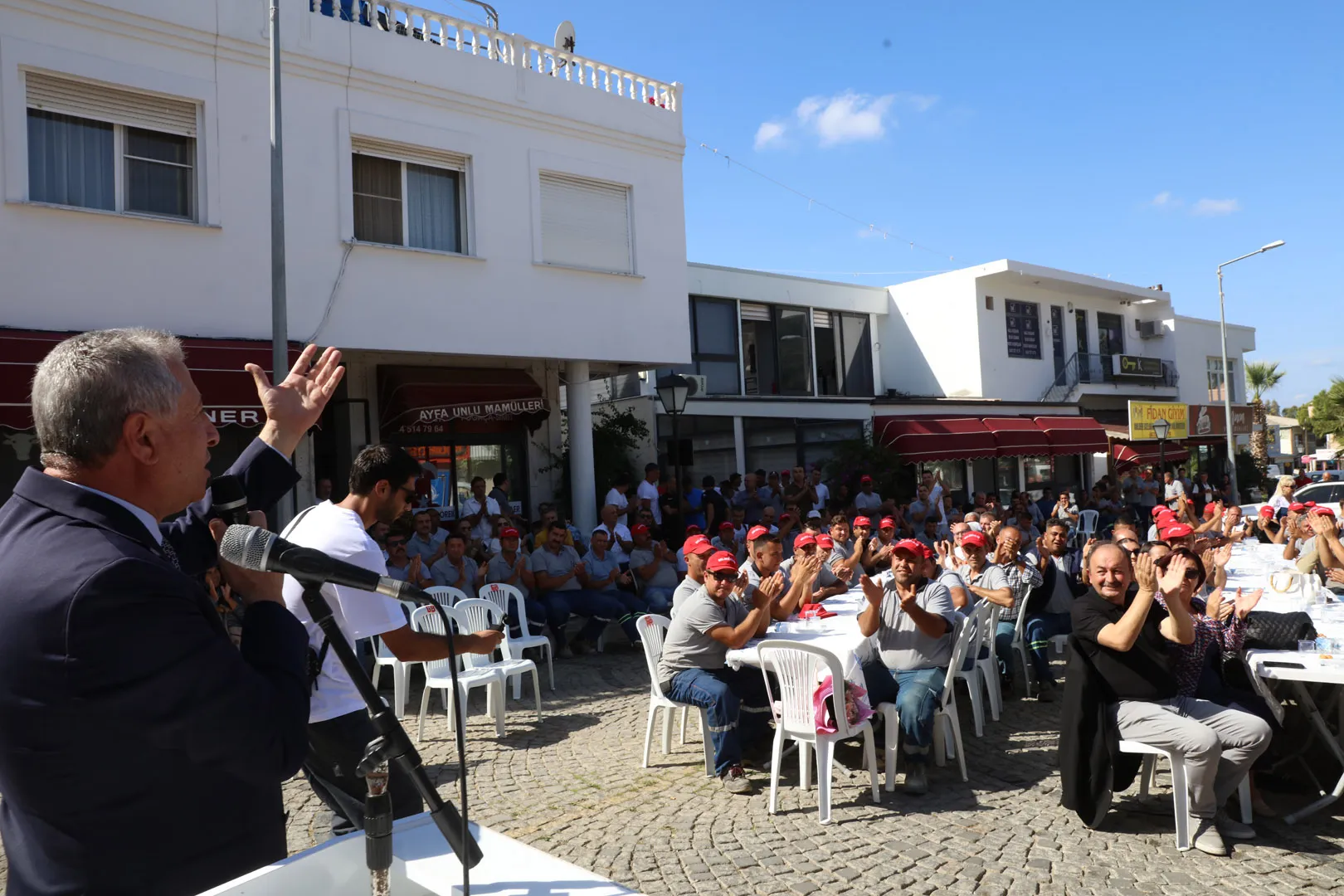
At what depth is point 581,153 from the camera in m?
13.9

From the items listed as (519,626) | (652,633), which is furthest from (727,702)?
Result: (519,626)

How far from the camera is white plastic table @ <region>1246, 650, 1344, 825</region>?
4746 millimetres

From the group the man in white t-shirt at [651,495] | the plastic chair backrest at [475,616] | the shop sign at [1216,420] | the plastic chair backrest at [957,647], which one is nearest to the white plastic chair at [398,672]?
the plastic chair backrest at [475,616]

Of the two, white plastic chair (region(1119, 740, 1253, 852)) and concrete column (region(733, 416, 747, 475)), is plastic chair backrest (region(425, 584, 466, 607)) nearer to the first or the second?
white plastic chair (region(1119, 740, 1253, 852))

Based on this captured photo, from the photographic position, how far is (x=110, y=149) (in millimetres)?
10289

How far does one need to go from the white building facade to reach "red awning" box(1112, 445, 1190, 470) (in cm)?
1834

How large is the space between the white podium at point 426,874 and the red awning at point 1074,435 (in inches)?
970

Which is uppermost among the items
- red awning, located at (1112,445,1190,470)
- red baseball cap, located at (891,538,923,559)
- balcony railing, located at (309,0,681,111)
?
balcony railing, located at (309,0,681,111)

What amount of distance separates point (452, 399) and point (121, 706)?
11832 millimetres

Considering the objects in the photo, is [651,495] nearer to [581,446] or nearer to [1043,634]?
[581,446]

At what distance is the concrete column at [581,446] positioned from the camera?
1425cm

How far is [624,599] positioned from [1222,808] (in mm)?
6859

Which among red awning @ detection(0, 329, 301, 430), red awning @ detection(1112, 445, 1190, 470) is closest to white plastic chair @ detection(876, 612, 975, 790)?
red awning @ detection(0, 329, 301, 430)

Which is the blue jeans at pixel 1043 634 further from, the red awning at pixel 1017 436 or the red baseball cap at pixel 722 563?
the red awning at pixel 1017 436
